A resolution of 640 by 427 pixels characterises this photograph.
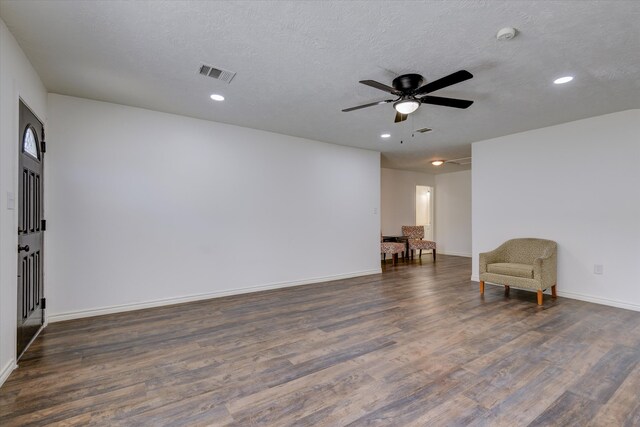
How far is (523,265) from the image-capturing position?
4535 millimetres

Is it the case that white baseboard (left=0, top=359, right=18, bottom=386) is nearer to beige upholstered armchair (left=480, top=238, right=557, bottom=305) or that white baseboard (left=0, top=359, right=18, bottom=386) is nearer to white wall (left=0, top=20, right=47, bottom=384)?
white wall (left=0, top=20, right=47, bottom=384)

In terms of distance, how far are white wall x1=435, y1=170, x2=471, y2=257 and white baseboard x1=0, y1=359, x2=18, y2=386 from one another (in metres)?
9.45

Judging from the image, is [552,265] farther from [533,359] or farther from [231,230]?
[231,230]

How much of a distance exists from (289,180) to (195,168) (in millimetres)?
1579

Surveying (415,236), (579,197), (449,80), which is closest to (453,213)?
(415,236)

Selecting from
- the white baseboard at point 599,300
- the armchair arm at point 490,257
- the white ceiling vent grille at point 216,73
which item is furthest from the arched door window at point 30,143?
the white baseboard at point 599,300

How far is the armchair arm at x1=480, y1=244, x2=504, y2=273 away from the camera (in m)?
4.74

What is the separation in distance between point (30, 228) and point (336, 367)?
3206mm

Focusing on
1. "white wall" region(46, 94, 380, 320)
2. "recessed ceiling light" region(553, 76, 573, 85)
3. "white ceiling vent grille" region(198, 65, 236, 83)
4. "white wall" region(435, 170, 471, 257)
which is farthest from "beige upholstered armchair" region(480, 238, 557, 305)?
"white ceiling vent grille" region(198, 65, 236, 83)

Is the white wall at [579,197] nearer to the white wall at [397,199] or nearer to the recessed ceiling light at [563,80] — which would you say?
the recessed ceiling light at [563,80]

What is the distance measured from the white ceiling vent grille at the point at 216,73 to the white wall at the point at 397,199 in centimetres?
612

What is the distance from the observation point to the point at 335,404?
198cm

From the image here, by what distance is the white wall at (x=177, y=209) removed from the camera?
3604 millimetres

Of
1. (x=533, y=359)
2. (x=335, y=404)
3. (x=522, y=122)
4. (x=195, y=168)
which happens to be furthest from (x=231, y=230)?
(x=522, y=122)
